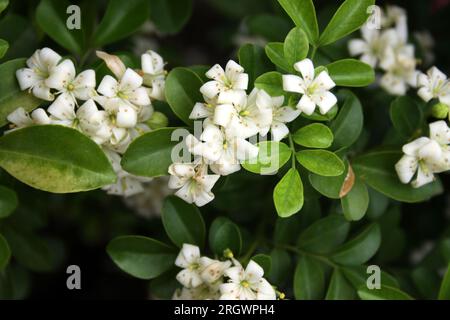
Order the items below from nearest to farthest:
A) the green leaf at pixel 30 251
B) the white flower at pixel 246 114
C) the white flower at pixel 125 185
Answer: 1. the white flower at pixel 246 114
2. the white flower at pixel 125 185
3. the green leaf at pixel 30 251

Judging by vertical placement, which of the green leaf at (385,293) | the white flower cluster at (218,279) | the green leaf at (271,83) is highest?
the green leaf at (271,83)

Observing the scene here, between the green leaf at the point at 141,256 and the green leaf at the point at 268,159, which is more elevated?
the green leaf at the point at 268,159

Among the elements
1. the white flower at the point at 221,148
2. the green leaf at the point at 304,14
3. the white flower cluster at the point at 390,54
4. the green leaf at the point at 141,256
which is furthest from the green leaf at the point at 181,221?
the white flower cluster at the point at 390,54

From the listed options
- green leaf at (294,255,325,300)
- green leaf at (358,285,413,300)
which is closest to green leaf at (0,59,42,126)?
green leaf at (294,255,325,300)

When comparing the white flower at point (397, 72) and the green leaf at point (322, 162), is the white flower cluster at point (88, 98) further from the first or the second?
the white flower at point (397, 72)

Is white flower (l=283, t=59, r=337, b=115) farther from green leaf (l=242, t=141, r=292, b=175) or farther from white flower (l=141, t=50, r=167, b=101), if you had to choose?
white flower (l=141, t=50, r=167, b=101)

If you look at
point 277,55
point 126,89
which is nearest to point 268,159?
point 277,55

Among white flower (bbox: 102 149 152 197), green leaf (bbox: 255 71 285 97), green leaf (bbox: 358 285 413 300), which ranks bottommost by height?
green leaf (bbox: 358 285 413 300)
